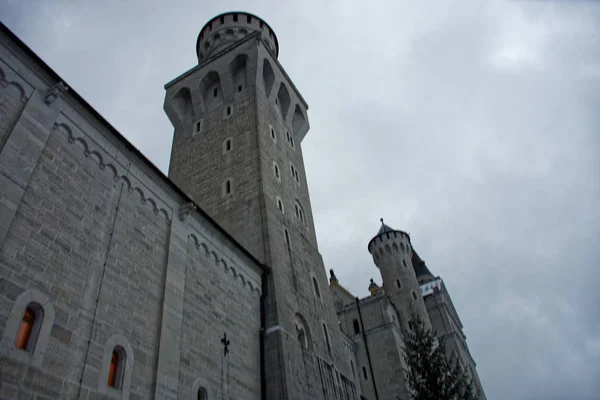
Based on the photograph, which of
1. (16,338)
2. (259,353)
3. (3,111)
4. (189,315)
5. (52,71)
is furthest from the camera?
(259,353)

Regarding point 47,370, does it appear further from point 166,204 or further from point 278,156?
point 278,156

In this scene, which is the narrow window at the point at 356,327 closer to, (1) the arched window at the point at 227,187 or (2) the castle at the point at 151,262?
(2) the castle at the point at 151,262

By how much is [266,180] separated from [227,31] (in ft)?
46.0

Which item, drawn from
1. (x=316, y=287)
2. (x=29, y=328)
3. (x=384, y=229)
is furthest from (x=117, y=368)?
(x=384, y=229)

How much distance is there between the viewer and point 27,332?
7191 mm

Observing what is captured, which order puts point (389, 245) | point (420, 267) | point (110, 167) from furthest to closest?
point (420, 267)
point (389, 245)
point (110, 167)

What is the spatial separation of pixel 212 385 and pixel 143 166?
234 inches

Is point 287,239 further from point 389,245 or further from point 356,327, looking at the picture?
point 389,245

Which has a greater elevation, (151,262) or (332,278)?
(332,278)

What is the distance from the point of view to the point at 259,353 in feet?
45.0

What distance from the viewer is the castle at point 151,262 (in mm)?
7621

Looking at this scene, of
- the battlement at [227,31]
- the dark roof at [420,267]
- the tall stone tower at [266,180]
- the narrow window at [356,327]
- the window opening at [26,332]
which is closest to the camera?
the window opening at [26,332]

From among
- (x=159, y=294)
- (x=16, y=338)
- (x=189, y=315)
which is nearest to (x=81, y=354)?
(x=16, y=338)

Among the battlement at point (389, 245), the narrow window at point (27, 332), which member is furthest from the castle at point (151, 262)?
the battlement at point (389, 245)
